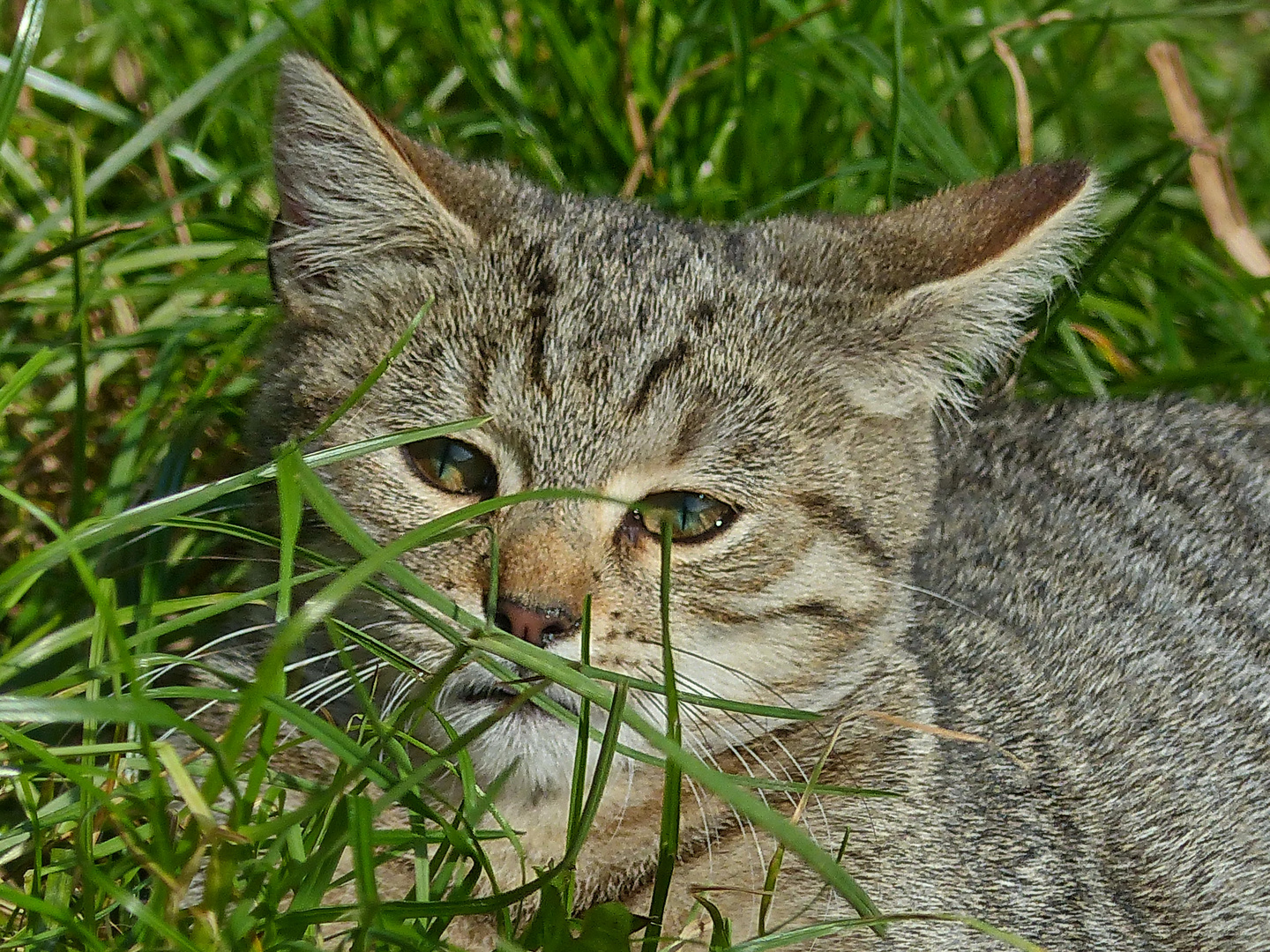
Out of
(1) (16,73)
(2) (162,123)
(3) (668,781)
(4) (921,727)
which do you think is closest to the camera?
(3) (668,781)

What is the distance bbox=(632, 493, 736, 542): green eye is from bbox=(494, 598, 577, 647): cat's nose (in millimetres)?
273

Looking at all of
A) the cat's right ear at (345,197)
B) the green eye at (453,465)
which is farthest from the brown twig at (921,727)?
the cat's right ear at (345,197)

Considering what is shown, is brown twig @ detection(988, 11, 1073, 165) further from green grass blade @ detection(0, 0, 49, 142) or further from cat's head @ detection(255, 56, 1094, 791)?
green grass blade @ detection(0, 0, 49, 142)

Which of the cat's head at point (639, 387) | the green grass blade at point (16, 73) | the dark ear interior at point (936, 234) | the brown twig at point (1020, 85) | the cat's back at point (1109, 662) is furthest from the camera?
the brown twig at point (1020, 85)

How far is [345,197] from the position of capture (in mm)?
2555

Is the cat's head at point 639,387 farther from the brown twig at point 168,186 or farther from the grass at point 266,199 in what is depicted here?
the brown twig at point 168,186

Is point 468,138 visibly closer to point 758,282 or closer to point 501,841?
point 758,282

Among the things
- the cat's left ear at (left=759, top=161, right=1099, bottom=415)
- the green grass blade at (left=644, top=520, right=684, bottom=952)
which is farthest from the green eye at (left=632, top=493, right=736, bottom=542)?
the cat's left ear at (left=759, top=161, right=1099, bottom=415)

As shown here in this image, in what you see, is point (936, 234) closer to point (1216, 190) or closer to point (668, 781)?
point (668, 781)

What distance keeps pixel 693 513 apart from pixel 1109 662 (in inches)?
42.2

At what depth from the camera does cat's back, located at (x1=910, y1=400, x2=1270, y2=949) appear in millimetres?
2629

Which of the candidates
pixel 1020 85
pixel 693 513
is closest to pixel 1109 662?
pixel 693 513

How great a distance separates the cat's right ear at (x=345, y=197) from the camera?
2.45 m

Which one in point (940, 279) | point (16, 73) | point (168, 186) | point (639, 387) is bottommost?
point (639, 387)
